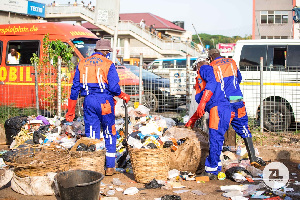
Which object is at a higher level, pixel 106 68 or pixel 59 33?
pixel 59 33

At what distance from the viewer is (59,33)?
1172 cm

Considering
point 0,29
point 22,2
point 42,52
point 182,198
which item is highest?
point 22,2

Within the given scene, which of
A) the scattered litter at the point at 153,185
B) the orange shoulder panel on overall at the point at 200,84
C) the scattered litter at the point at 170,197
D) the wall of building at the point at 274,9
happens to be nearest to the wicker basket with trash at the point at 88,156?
the scattered litter at the point at 153,185

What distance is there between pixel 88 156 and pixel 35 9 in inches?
1435

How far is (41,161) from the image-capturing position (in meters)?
5.68

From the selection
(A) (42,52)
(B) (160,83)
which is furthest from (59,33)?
(B) (160,83)

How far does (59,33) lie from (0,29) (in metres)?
2.33

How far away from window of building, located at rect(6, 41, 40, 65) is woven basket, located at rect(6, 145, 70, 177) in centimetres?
637

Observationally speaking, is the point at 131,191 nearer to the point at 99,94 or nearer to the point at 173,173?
the point at 173,173

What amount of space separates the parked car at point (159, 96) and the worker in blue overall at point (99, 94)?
12.7 feet

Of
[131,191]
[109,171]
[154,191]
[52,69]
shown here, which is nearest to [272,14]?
[52,69]

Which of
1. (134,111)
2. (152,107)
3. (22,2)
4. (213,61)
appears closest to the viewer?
(213,61)

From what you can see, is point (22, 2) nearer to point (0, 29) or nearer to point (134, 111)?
point (0, 29)

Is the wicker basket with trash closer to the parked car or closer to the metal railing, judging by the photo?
the metal railing
